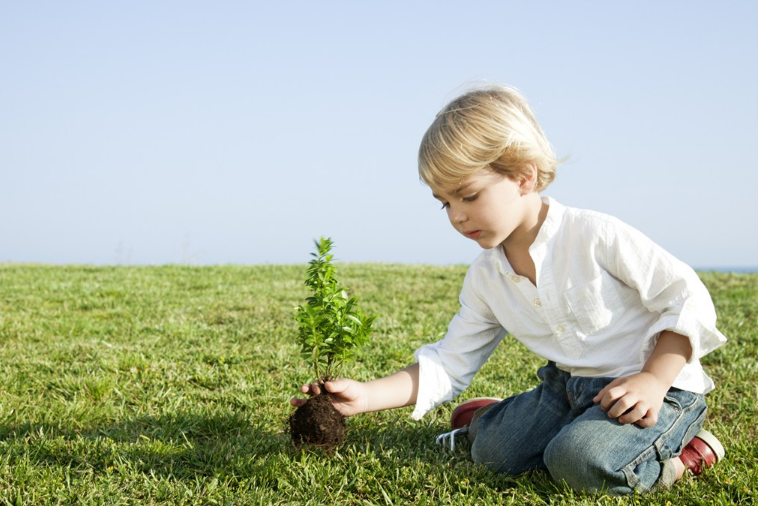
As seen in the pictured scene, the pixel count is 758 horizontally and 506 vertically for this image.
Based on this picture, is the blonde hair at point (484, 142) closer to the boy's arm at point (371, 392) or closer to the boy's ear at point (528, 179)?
the boy's ear at point (528, 179)

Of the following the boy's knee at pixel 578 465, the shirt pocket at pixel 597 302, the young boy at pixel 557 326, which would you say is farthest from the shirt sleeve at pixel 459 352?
the boy's knee at pixel 578 465

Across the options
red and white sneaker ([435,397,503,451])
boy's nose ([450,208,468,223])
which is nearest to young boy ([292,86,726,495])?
boy's nose ([450,208,468,223])

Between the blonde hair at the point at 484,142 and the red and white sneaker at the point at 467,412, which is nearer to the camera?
the blonde hair at the point at 484,142

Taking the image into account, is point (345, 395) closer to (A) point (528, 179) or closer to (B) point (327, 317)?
(B) point (327, 317)

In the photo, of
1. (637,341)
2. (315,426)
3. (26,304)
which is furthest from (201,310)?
(637,341)

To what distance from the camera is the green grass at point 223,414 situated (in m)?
3.01

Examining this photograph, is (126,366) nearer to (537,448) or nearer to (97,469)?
(97,469)

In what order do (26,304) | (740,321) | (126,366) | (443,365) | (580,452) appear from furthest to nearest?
(26,304)
(740,321)
(126,366)
(443,365)
(580,452)

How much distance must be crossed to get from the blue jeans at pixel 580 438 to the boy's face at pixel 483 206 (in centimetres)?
91

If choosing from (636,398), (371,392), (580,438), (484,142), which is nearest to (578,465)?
(580,438)

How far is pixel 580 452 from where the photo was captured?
2.93m

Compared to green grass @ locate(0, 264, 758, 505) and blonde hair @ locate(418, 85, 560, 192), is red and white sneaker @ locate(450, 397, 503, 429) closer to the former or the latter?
green grass @ locate(0, 264, 758, 505)

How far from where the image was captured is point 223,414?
391 cm

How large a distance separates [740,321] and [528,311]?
5091 millimetres
